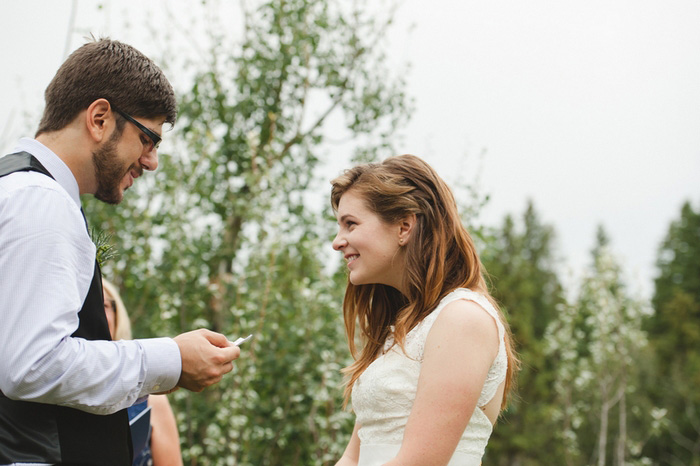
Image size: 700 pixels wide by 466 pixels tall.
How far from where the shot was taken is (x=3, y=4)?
12.8 ft

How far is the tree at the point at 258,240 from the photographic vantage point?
4.27 metres

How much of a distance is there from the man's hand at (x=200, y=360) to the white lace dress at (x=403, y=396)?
1.80 ft

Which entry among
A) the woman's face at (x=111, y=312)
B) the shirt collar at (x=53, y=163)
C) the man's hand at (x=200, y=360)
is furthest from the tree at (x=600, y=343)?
the shirt collar at (x=53, y=163)

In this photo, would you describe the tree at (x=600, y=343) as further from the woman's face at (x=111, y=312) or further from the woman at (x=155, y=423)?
the woman's face at (x=111, y=312)

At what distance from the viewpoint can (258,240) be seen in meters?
4.64

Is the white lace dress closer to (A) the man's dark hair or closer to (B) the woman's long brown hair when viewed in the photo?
(B) the woman's long brown hair

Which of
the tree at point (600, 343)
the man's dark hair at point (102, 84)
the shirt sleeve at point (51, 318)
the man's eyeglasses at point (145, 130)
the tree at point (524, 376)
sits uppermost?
the man's dark hair at point (102, 84)

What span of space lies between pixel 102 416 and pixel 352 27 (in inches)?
175

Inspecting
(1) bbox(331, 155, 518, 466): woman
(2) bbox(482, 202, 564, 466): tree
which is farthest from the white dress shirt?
(2) bbox(482, 202, 564, 466): tree

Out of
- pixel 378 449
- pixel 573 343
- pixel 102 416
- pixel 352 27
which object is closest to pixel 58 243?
pixel 102 416

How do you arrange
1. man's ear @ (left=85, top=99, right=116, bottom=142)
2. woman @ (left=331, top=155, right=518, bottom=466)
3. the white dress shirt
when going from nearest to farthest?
the white dress shirt
man's ear @ (left=85, top=99, right=116, bottom=142)
woman @ (left=331, top=155, right=518, bottom=466)

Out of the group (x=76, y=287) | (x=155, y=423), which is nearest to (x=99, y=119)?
(x=76, y=287)

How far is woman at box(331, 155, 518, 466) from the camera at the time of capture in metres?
1.79

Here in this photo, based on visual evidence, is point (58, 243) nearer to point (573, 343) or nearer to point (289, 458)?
point (289, 458)
